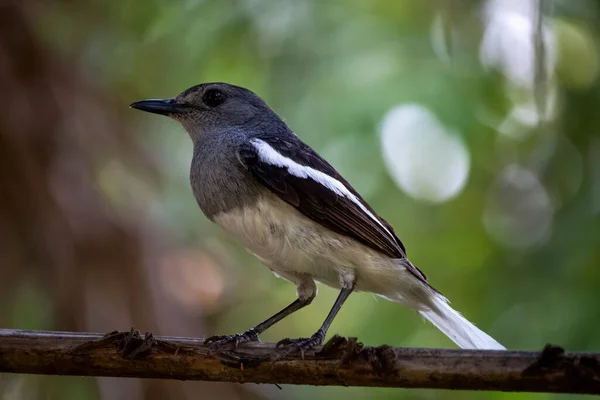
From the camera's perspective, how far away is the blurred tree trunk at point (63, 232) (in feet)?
13.5

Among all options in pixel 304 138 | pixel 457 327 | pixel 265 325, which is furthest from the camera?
pixel 304 138

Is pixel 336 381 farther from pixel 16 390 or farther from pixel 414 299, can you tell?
pixel 16 390

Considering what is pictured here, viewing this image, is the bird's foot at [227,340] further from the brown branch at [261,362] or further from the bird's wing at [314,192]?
the bird's wing at [314,192]

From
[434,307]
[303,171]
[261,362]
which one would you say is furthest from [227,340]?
[434,307]

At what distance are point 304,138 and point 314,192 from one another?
2445mm

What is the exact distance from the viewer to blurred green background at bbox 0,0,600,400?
426 cm

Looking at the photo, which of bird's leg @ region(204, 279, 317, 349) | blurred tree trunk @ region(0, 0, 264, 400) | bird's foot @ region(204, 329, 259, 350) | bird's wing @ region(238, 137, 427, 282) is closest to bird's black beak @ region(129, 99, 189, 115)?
bird's wing @ region(238, 137, 427, 282)

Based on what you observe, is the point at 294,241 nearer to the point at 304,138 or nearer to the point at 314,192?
the point at 314,192

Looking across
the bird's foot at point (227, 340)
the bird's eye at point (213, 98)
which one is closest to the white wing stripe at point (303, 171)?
the bird's eye at point (213, 98)

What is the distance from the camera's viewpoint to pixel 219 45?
5.39 m

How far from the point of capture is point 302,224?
338 centimetres

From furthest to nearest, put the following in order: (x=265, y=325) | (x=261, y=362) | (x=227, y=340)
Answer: (x=265, y=325) < (x=227, y=340) < (x=261, y=362)

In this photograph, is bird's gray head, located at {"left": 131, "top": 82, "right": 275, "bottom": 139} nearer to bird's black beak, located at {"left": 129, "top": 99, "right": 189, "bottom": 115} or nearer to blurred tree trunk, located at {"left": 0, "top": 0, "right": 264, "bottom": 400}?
bird's black beak, located at {"left": 129, "top": 99, "right": 189, "bottom": 115}

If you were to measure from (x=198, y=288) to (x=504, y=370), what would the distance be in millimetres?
2876
